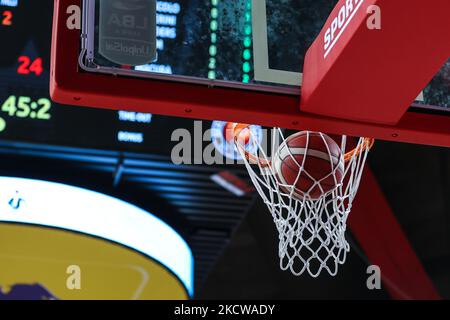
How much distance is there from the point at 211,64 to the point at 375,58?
51 cm

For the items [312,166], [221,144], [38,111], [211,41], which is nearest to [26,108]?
[38,111]

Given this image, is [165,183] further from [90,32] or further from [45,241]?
[90,32]

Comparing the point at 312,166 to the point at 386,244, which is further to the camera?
the point at 386,244

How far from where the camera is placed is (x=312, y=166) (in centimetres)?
342

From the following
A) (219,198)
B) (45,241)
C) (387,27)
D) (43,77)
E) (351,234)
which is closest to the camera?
(387,27)

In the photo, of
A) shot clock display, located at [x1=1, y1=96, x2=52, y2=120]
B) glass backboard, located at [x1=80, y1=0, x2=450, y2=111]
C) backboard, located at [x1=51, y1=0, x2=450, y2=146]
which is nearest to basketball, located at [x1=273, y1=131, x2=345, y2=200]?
backboard, located at [x1=51, y1=0, x2=450, y2=146]

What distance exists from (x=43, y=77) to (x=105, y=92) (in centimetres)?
238

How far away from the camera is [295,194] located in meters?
3.45

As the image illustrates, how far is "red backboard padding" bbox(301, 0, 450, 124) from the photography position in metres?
2.62

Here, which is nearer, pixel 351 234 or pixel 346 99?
pixel 346 99

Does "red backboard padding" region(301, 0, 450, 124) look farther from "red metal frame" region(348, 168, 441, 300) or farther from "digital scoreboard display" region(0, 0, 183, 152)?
"red metal frame" region(348, 168, 441, 300)

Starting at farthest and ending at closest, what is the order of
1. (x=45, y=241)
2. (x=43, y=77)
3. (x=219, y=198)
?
(x=219, y=198)
(x=45, y=241)
(x=43, y=77)

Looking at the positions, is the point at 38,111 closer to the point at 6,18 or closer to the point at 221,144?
the point at 6,18

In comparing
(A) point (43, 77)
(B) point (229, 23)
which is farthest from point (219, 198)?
(B) point (229, 23)
